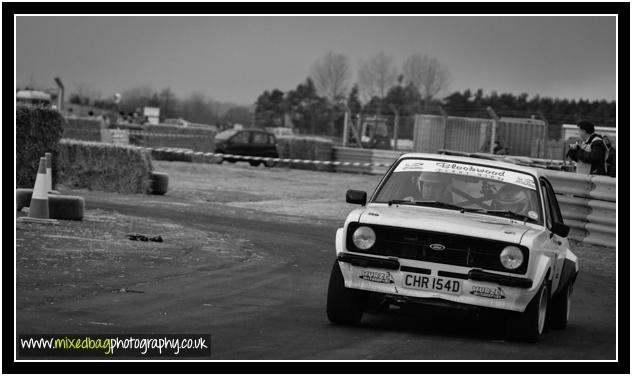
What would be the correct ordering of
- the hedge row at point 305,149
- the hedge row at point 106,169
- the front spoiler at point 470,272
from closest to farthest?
the front spoiler at point 470,272 → the hedge row at point 106,169 → the hedge row at point 305,149

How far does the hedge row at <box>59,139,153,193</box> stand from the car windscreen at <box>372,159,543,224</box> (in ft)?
46.1

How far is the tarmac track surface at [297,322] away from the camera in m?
7.42

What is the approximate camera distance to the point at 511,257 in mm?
8195

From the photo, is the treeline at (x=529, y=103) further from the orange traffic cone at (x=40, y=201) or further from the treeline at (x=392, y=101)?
the orange traffic cone at (x=40, y=201)

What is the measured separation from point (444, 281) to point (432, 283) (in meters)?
0.09

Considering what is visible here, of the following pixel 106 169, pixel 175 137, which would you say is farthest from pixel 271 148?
pixel 106 169

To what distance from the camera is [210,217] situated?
18156mm

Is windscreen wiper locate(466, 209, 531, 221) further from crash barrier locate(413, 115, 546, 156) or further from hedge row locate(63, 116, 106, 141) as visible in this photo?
hedge row locate(63, 116, 106, 141)

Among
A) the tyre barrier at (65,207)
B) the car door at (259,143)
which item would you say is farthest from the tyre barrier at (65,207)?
the car door at (259,143)

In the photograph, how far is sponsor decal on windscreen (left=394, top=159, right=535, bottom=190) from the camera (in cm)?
948

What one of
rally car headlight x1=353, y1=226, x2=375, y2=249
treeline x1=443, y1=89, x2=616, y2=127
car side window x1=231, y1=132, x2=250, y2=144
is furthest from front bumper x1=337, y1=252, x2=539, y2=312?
treeline x1=443, y1=89, x2=616, y2=127

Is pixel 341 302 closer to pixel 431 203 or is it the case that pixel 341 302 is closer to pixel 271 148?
pixel 431 203

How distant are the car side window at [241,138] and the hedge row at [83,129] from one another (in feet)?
16.2

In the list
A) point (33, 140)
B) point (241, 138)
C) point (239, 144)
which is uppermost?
point (33, 140)
